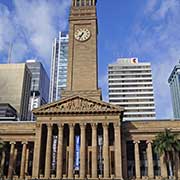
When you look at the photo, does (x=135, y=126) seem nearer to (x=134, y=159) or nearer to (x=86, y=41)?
(x=134, y=159)

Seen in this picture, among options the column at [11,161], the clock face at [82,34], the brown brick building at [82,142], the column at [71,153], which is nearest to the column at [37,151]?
the brown brick building at [82,142]

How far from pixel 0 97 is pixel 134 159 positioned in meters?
129

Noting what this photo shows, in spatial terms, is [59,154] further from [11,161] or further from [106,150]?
[11,161]

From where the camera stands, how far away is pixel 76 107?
66.8m

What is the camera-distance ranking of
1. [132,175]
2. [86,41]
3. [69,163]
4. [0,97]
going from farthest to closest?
[0,97] → [86,41] → [132,175] → [69,163]

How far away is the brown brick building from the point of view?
6294 cm

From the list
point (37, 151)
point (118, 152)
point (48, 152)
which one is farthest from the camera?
point (37, 151)

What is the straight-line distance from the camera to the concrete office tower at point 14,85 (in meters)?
184

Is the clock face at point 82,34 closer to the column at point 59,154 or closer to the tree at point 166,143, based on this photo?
the column at point 59,154

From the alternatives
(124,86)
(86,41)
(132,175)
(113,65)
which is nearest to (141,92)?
(124,86)

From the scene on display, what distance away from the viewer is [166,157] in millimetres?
65625

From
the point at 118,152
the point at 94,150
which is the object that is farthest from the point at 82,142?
the point at 118,152

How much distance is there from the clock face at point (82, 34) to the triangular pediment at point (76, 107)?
20.8 metres

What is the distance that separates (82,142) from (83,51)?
26011 millimetres
